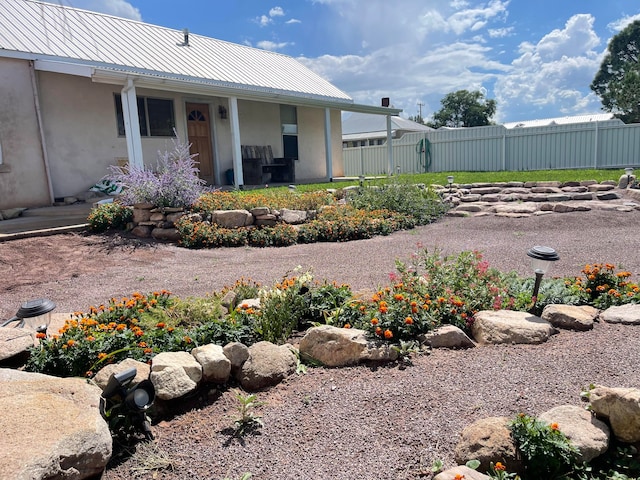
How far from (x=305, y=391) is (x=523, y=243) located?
543 centimetres

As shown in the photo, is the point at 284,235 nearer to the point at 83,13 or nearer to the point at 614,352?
the point at 614,352

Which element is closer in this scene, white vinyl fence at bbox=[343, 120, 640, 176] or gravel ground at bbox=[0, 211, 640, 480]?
gravel ground at bbox=[0, 211, 640, 480]

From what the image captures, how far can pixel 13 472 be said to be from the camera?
1646 mm

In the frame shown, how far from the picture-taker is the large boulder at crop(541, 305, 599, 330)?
3.31 meters

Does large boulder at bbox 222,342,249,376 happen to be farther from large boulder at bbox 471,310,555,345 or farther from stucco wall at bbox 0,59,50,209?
stucco wall at bbox 0,59,50,209

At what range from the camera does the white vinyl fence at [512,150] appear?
16.3 meters

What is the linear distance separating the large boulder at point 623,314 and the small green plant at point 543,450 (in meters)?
1.78

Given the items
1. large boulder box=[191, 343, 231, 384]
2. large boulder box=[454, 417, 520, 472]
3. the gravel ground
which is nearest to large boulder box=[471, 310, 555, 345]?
the gravel ground

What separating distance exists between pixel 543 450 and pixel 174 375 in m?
1.83

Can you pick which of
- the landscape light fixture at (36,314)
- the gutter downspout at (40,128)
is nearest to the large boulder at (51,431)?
the landscape light fixture at (36,314)

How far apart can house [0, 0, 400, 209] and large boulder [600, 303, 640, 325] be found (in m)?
8.47

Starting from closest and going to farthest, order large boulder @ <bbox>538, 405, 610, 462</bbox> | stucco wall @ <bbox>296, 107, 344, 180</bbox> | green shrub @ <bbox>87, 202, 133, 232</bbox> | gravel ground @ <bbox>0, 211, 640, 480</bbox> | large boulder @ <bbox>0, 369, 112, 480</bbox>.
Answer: large boulder @ <bbox>0, 369, 112, 480</bbox>, large boulder @ <bbox>538, 405, 610, 462</bbox>, gravel ground @ <bbox>0, 211, 640, 480</bbox>, green shrub @ <bbox>87, 202, 133, 232</bbox>, stucco wall @ <bbox>296, 107, 344, 180</bbox>

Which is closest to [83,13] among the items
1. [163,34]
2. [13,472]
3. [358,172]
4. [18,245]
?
[163,34]

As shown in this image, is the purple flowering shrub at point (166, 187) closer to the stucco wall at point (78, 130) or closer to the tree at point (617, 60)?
the stucco wall at point (78, 130)
